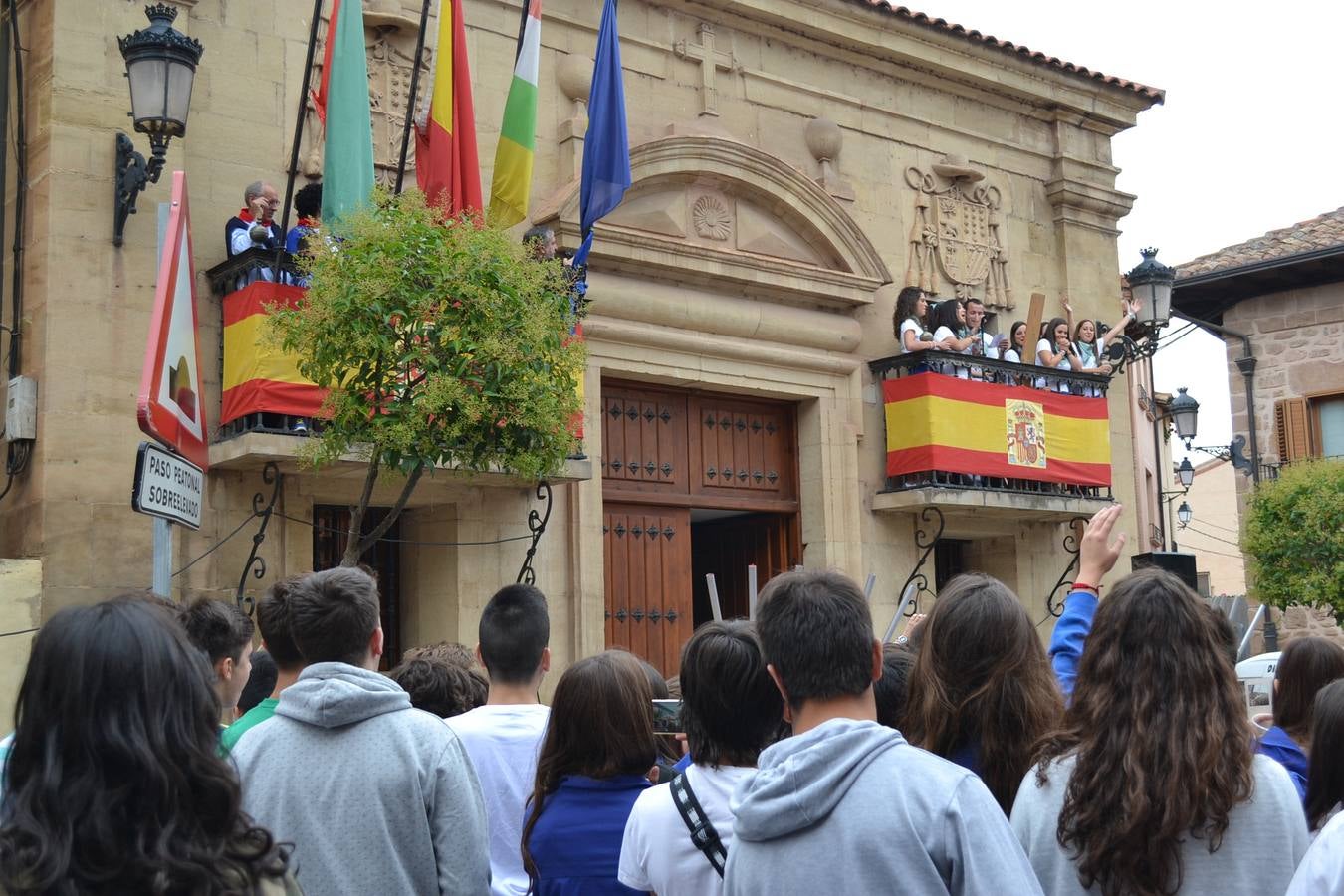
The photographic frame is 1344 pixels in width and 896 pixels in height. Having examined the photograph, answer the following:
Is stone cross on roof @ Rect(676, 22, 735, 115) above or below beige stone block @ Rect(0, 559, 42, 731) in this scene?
above

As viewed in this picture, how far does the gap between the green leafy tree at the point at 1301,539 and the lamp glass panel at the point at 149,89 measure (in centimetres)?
1714

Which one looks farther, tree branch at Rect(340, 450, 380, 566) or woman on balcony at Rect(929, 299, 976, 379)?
woman on balcony at Rect(929, 299, 976, 379)

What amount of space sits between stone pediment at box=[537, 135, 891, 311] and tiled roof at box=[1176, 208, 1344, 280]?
13.5m

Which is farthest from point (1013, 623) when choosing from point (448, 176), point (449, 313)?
point (448, 176)

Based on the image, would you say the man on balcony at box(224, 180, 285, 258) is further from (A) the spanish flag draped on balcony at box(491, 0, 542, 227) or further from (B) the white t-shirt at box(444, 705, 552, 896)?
(B) the white t-shirt at box(444, 705, 552, 896)

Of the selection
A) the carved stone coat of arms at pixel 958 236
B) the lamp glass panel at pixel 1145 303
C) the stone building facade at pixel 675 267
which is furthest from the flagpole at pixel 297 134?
the lamp glass panel at pixel 1145 303

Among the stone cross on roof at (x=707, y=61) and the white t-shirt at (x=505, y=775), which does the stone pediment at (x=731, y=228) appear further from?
the white t-shirt at (x=505, y=775)

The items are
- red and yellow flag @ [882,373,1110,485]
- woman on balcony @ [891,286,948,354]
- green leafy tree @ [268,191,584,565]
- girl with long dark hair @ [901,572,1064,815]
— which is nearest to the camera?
girl with long dark hair @ [901,572,1064,815]

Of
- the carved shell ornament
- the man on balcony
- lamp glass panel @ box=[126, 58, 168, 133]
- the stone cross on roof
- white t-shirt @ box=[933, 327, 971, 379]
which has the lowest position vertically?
white t-shirt @ box=[933, 327, 971, 379]

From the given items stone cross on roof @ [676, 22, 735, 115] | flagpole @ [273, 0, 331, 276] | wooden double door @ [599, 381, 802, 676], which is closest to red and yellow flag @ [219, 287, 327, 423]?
flagpole @ [273, 0, 331, 276]

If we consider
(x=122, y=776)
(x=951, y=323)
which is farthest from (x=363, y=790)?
(x=951, y=323)

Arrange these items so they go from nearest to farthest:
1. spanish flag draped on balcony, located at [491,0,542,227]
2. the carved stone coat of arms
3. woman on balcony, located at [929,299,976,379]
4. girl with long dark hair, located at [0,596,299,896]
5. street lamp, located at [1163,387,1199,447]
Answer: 1. girl with long dark hair, located at [0,596,299,896]
2. spanish flag draped on balcony, located at [491,0,542,227]
3. woman on balcony, located at [929,299,976,379]
4. the carved stone coat of arms
5. street lamp, located at [1163,387,1199,447]

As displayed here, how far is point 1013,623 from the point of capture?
12.2 ft

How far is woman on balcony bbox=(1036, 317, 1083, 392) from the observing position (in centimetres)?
1518
